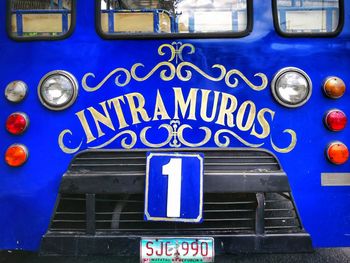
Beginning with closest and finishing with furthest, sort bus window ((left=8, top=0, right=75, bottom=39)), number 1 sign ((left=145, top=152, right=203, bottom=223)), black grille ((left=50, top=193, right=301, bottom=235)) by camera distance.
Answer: number 1 sign ((left=145, top=152, right=203, bottom=223))
black grille ((left=50, top=193, right=301, bottom=235))
bus window ((left=8, top=0, right=75, bottom=39))

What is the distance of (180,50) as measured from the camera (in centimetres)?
273

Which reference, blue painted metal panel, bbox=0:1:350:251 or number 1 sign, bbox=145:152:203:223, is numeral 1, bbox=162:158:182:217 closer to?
number 1 sign, bbox=145:152:203:223

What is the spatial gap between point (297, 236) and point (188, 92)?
1028 mm

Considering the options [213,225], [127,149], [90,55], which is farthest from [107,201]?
[90,55]

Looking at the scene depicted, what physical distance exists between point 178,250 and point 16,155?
3.61ft

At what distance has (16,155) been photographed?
2742 millimetres

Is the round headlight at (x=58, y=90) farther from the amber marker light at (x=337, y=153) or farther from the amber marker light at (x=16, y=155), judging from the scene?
the amber marker light at (x=337, y=153)

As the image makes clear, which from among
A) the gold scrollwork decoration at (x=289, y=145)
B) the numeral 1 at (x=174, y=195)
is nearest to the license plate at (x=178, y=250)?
the numeral 1 at (x=174, y=195)

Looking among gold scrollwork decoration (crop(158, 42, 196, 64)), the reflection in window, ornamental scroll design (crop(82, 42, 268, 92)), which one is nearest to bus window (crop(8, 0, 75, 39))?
the reflection in window

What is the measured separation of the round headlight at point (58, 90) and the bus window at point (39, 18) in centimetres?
25

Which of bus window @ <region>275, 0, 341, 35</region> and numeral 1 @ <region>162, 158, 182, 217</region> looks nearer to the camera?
numeral 1 @ <region>162, 158, 182, 217</region>

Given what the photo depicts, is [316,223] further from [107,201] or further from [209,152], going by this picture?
[107,201]

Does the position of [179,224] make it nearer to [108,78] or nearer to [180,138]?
[180,138]

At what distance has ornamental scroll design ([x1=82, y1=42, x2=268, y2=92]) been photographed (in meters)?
2.73
